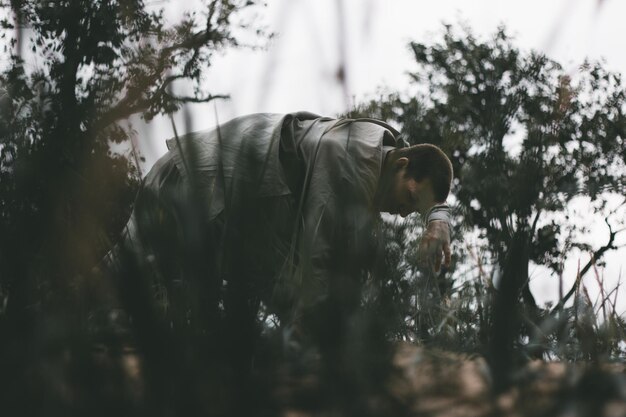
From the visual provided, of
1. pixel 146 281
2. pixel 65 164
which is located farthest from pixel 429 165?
pixel 146 281

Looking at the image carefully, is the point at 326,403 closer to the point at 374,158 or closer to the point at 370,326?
the point at 370,326

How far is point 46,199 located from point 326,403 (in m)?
0.66

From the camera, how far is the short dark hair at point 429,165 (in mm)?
3322

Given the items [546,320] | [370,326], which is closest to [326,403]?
[370,326]

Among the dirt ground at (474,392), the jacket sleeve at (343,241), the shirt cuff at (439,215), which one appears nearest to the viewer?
the dirt ground at (474,392)

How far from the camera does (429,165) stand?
11.1 ft

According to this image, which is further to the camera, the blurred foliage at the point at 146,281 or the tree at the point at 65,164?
the tree at the point at 65,164

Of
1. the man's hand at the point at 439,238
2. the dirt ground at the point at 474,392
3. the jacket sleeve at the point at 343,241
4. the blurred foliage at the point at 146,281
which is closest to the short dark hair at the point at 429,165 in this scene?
the man's hand at the point at 439,238

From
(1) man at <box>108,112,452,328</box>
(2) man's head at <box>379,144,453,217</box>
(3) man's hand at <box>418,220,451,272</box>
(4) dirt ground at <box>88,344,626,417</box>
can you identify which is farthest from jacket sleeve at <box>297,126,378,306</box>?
(2) man's head at <box>379,144,453,217</box>

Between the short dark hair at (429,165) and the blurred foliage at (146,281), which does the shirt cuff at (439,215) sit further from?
the blurred foliage at (146,281)

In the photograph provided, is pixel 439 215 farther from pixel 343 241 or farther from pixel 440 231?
pixel 343 241

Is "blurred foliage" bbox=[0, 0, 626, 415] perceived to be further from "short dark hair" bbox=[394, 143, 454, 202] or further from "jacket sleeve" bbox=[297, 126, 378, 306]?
"short dark hair" bbox=[394, 143, 454, 202]

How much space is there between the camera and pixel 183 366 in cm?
75

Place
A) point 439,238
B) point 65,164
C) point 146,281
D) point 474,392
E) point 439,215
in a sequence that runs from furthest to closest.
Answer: point 439,215
point 439,238
point 65,164
point 474,392
point 146,281
